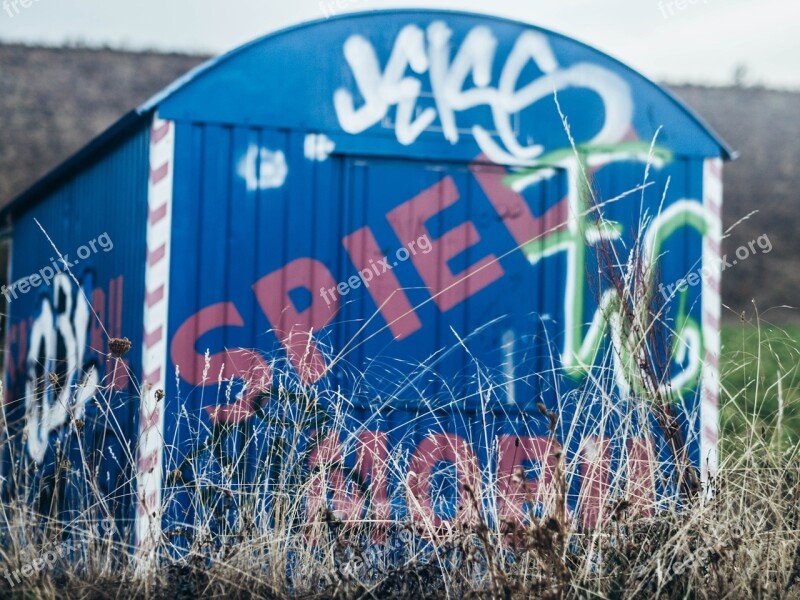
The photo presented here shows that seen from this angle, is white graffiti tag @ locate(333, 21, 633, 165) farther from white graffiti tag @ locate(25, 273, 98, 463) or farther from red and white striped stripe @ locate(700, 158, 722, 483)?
white graffiti tag @ locate(25, 273, 98, 463)

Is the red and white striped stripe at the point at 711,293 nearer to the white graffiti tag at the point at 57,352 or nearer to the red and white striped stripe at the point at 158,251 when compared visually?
the red and white striped stripe at the point at 158,251

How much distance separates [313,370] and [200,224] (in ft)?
3.17

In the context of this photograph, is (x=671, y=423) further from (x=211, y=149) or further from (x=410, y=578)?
(x=211, y=149)

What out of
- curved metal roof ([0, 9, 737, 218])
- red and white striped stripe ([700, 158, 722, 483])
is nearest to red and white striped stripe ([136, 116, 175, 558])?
curved metal roof ([0, 9, 737, 218])

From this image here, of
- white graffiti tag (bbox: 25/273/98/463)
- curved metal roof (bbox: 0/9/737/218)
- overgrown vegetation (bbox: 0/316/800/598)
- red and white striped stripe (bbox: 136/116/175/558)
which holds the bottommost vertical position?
overgrown vegetation (bbox: 0/316/800/598)

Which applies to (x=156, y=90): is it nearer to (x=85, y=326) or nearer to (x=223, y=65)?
(x=85, y=326)

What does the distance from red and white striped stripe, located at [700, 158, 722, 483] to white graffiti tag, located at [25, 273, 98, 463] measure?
11.4ft

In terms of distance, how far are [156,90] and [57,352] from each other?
22.5 metres

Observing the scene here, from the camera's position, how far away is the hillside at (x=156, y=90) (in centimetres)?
2653

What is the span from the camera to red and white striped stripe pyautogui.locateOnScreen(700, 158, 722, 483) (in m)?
6.15

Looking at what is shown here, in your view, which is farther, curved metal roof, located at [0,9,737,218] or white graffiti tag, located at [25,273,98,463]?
white graffiti tag, located at [25,273,98,463]

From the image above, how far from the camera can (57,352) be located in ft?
25.0

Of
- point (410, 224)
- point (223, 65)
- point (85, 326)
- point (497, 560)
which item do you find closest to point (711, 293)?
point (410, 224)

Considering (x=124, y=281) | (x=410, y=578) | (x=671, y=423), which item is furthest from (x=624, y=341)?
(x=124, y=281)
